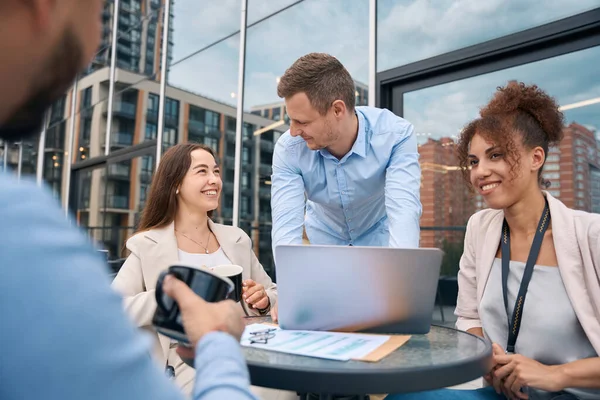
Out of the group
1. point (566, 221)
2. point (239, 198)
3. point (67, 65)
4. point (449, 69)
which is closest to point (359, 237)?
point (566, 221)

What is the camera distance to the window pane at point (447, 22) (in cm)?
292

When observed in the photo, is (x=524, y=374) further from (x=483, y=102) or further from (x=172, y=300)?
(x=483, y=102)

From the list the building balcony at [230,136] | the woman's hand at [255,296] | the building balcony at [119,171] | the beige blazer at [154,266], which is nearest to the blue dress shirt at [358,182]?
the woman's hand at [255,296]

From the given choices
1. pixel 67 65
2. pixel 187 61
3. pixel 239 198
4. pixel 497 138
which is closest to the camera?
pixel 67 65

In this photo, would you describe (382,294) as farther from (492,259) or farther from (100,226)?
(100,226)

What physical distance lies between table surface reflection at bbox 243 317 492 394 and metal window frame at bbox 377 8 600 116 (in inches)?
95.4

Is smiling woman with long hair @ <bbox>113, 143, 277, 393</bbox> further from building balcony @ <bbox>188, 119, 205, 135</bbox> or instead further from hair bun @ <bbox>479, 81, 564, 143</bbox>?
building balcony @ <bbox>188, 119, 205, 135</bbox>

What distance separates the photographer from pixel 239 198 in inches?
191

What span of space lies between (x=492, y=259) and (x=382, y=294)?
24.3 inches

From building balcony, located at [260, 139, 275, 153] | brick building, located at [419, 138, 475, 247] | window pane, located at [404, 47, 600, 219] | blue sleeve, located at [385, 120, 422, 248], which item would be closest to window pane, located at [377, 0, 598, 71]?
window pane, located at [404, 47, 600, 219]

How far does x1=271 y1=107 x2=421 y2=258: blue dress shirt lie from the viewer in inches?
77.5

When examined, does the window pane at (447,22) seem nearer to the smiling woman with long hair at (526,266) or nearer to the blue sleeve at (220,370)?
the smiling woman with long hair at (526,266)

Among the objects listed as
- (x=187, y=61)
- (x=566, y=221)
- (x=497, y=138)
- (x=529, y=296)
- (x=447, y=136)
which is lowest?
(x=529, y=296)

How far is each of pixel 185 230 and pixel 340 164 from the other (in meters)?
0.80
